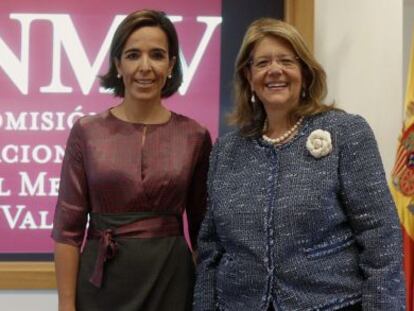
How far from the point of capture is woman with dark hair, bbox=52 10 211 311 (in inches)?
57.7

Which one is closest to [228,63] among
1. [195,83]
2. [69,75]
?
[195,83]

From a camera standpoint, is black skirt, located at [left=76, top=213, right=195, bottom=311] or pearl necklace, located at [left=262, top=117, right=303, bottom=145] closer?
pearl necklace, located at [left=262, top=117, right=303, bottom=145]

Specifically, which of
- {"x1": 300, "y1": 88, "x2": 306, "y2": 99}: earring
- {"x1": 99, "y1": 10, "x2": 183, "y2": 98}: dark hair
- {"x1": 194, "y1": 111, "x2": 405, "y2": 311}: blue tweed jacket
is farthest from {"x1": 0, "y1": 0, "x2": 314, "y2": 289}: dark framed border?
{"x1": 194, "y1": 111, "x2": 405, "y2": 311}: blue tweed jacket

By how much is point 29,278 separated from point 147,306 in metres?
0.86

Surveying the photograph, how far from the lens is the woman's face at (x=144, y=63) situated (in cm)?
149

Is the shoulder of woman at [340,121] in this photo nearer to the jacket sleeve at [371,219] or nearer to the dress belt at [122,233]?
the jacket sleeve at [371,219]

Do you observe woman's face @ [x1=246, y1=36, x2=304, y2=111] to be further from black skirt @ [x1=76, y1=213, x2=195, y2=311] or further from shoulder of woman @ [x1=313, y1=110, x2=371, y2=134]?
black skirt @ [x1=76, y1=213, x2=195, y2=311]

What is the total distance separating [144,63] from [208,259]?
0.50 meters

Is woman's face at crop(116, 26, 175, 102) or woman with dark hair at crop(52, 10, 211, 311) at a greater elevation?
woman's face at crop(116, 26, 175, 102)

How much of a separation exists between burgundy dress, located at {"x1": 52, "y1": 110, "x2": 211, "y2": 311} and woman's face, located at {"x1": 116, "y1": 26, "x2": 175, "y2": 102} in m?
0.09

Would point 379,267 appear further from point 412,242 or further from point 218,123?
point 218,123

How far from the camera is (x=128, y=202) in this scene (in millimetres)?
1464

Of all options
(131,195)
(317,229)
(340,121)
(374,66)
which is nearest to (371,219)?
(317,229)

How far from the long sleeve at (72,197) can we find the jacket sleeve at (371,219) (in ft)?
2.13
